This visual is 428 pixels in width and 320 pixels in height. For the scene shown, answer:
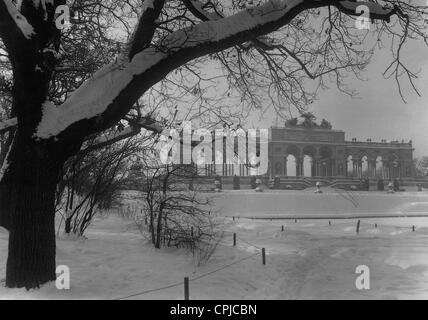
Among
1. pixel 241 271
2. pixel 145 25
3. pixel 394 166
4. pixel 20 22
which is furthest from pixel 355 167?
pixel 20 22

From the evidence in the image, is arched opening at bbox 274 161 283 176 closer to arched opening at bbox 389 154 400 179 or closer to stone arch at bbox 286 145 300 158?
stone arch at bbox 286 145 300 158

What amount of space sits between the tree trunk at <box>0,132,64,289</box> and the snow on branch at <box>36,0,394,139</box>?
1.81 feet

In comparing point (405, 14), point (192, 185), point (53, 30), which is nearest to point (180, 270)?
point (192, 185)

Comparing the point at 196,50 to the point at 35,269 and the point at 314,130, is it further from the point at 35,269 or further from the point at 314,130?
the point at 314,130

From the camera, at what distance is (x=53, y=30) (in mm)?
8305

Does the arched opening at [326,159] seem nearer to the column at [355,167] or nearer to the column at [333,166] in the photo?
the column at [333,166]

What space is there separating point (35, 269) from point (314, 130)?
82.1 metres

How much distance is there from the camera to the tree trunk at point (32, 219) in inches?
303

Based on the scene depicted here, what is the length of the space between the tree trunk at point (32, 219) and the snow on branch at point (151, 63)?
55cm

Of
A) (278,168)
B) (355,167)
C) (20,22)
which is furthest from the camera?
(355,167)

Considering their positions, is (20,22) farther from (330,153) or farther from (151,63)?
(330,153)

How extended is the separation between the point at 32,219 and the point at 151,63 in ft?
10.6

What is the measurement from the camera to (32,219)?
306 inches

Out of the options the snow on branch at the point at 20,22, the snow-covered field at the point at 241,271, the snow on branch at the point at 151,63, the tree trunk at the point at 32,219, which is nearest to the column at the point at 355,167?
the snow-covered field at the point at 241,271
